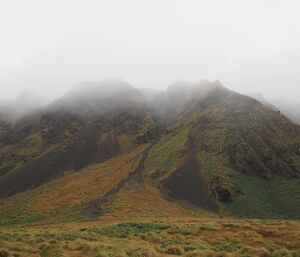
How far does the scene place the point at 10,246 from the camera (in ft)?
81.7

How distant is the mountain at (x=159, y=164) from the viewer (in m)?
80.6

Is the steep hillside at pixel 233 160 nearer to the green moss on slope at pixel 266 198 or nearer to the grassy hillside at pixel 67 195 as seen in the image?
the green moss on slope at pixel 266 198

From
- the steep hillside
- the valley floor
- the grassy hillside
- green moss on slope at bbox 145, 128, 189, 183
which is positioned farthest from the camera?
green moss on slope at bbox 145, 128, 189, 183

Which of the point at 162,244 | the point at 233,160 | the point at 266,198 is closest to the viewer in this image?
the point at 162,244

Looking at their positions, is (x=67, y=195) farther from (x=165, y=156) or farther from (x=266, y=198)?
(x=266, y=198)

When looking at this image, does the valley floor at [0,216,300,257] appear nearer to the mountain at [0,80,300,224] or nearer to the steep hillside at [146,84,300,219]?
the mountain at [0,80,300,224]

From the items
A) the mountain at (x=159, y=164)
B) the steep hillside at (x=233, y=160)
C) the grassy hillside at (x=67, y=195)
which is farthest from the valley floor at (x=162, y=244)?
the steep hillside at (x=233, y=160)

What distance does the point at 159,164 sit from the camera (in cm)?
10375

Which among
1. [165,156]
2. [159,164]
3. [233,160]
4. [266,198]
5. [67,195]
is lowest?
[67,195]

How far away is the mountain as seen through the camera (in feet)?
264

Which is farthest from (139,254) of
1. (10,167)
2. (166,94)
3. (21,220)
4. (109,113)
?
(166,94)

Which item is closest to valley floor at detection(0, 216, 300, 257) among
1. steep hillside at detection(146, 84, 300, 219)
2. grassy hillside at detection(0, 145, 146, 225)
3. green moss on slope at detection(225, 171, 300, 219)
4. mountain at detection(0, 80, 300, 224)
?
mountain at detection(0, 80, 300, 224)

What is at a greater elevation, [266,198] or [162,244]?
[162,244]

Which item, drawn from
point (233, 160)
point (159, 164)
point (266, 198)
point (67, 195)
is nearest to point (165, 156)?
point (159, 164)
